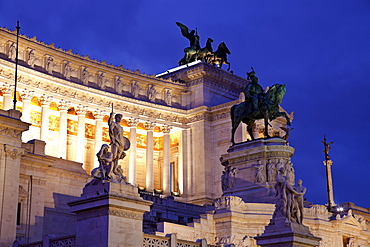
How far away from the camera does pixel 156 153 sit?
94.4 meters

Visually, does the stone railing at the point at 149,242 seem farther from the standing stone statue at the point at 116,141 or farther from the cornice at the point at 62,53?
the cornice at the point at 62,53

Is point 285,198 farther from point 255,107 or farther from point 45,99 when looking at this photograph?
point 45,99

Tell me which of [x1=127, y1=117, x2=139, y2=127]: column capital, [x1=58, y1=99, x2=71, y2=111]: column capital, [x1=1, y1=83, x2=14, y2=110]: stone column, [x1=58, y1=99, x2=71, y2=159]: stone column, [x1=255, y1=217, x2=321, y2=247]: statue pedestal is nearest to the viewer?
[x1=255, y1=217, x2=321, y2=247]: statue pedestal

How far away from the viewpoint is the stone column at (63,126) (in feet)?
251

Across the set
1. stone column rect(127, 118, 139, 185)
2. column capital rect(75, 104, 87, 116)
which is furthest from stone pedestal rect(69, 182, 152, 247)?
stone column rect(127, 118, 139, 185)

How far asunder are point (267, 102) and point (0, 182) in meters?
25.4

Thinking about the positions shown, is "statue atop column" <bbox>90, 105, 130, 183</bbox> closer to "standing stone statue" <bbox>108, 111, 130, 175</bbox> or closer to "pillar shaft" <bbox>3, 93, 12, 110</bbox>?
"standing stone statue" <bbox>108, 111, 130, 175</bbox>

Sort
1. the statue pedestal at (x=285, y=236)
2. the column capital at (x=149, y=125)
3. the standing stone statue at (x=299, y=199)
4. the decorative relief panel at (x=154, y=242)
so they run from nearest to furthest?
the decorative relief panel at (x=154, y=242)
the statue pedestal at (x=285, y=236)
the standing stone statue at (x=299, y=199)
the column capital at (x=149, y=125)

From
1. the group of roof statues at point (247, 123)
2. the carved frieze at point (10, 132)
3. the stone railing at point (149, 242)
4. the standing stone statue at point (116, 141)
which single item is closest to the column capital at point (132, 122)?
the group of roof statues at point (247, 123)

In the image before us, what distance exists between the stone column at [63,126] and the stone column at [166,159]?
14.7 metres

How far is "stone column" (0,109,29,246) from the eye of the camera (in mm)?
39656

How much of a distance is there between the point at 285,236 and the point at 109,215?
906cm

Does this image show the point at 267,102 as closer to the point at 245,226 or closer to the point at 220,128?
the point at 245,226

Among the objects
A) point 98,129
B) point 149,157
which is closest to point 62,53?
point 98,129
